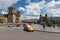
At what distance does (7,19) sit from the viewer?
116m

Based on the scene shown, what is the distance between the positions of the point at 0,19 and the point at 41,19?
28.2 m

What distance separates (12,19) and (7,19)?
15.4ft

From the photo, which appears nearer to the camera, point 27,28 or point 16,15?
point 27,28

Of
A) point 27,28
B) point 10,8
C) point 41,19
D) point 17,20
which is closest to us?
point 27,28

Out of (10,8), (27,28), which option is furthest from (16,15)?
(27,28)

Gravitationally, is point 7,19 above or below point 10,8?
below

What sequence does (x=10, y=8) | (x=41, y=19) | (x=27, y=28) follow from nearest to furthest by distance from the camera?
(x=27, y=28)
(x=41, y=19)
(x=10, y=8)

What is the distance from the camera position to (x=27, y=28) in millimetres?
38750

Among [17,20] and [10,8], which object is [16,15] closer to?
[17,20]

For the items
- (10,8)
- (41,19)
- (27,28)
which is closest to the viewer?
(27,28)

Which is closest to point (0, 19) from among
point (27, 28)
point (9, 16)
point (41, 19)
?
point (9, 16)

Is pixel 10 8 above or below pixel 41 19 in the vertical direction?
above

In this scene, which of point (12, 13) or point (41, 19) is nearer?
point (41, 19)

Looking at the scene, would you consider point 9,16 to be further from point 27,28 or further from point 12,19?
point 27,28
